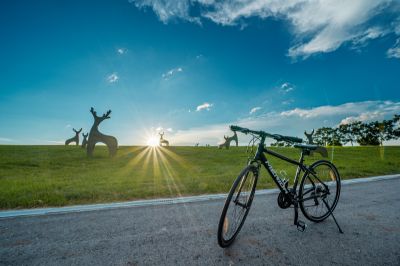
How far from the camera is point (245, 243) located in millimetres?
2941

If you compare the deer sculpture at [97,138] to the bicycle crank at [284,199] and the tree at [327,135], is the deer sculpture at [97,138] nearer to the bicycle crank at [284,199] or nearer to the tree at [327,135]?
the bicycle crank at [284,199]

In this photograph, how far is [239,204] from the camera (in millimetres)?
3064

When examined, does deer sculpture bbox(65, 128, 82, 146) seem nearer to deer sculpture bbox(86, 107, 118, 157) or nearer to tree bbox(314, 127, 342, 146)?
deer sculpture bbox(86, 107, 118, 157)

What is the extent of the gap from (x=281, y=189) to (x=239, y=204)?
0.81 m

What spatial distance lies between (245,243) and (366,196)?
454cm

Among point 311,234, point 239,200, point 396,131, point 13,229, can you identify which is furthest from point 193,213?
point 396,131

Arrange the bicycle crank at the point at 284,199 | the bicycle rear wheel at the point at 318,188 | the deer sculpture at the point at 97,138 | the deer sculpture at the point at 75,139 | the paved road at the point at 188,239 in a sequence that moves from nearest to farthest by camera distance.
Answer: the paved road at the point at 188,239, the bicycle crank at the point at 284,199, the bicycle rear wheel at the point at 318,188, the deer sculpture at the point at 97,138, the deer sculpture at the point at 75,139

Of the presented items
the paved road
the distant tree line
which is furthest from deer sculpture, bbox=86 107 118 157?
the distant tree line

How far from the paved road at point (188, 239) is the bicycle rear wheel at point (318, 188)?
0.27 m

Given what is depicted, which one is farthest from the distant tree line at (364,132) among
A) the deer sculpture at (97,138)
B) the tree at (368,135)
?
the deer sculpture at (97,138)

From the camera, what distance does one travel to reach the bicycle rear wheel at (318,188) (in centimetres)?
375

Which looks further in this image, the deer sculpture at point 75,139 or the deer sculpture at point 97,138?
the deer sculpture at point 75,139

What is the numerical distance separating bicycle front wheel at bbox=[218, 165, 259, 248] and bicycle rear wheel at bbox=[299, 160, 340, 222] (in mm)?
1016

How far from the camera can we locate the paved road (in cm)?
256
